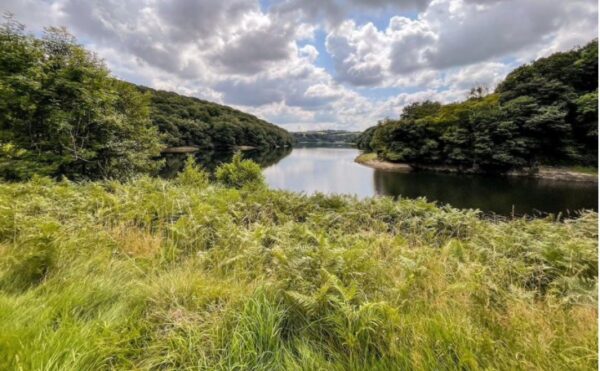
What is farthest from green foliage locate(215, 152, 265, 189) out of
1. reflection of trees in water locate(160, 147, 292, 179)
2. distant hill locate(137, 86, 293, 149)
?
distant hill locate(137, 86, 293, 149)

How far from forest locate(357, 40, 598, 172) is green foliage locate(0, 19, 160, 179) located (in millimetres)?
36433

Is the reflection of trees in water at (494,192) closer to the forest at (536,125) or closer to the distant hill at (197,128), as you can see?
the forest at (536,125)

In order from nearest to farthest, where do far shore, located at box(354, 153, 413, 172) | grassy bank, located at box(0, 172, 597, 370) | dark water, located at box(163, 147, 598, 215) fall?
grassy bank, located at box(0, 172, 597, 370) → dark water, located at box(163, 147, 598, 215) → far shore, located at box(354, 153, 413, 172)

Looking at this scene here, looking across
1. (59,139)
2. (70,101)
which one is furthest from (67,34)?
(59,139)

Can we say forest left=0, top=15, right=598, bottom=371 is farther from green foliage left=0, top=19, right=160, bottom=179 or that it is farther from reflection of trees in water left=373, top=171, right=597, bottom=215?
reflection of trees in water left=373, top=171, right=597, bottom=215

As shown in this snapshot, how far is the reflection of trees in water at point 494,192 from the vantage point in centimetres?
1881

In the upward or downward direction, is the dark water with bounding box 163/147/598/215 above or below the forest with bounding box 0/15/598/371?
below

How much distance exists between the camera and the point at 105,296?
214 cm

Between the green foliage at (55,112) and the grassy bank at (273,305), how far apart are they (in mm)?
7539

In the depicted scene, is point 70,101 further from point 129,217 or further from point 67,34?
point 129,217

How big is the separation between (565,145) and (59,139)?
4426cm

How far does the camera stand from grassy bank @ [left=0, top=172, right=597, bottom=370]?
157 cm

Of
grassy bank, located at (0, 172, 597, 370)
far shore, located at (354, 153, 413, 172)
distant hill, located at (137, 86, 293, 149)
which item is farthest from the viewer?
distant hill, located at (137, 86, 293, 149)

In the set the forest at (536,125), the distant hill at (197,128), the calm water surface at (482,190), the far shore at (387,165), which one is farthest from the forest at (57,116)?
the distant hill at (197,128)
